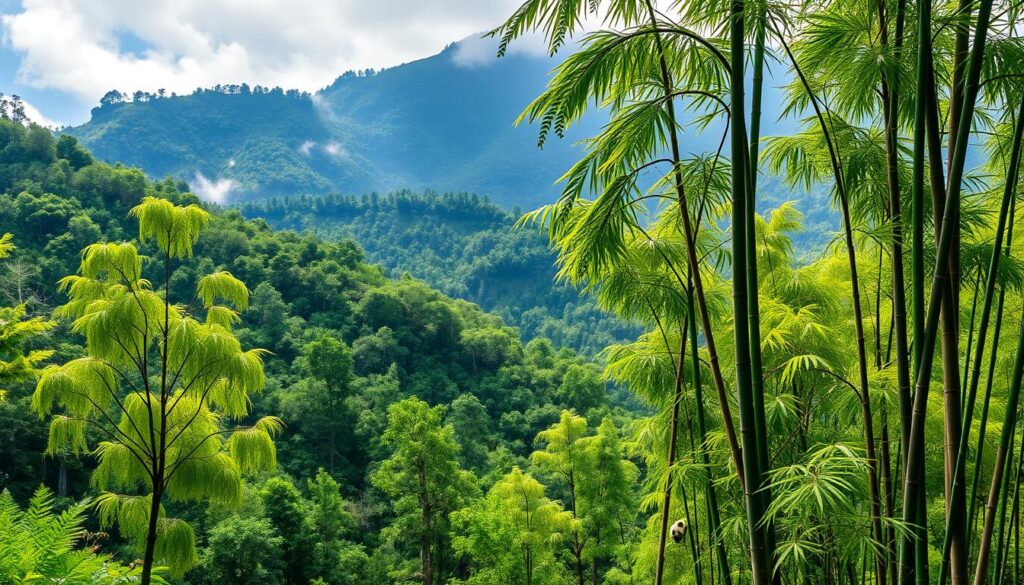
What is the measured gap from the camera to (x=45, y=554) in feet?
→ 5.69

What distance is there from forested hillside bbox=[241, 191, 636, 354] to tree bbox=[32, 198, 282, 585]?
45773 millimetres

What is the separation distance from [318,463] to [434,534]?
859cm

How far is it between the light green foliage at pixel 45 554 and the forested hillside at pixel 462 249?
47.7m

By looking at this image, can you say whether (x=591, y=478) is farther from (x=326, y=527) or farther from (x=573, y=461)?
(x=326, y=527)

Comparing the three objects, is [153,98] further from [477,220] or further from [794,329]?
[794,329]

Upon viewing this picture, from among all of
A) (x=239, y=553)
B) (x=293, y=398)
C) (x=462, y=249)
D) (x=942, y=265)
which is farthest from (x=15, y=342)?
(x=462, y=249)

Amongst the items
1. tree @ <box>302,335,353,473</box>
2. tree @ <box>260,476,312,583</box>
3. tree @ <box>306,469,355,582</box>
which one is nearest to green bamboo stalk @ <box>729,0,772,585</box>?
tree @ <box>260,476,312,583</box>

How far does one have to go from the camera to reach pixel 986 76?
1.73 m

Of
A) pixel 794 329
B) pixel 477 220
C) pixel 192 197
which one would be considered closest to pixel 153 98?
pixel 477 220

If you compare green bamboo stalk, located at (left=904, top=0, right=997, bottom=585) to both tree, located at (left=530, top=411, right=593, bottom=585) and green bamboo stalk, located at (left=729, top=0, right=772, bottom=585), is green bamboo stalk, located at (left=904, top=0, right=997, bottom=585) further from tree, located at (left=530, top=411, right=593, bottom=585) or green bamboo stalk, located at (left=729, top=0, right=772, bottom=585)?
tree, located at (left=530, top=411, right=593, bottom=585)

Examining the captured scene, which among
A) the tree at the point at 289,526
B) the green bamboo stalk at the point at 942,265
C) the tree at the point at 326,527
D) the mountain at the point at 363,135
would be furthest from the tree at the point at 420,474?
the mountain at the point at 363,135

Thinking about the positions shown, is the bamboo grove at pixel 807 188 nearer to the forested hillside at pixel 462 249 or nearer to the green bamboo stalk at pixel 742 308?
the green bamboo stalk at pixel 742 308

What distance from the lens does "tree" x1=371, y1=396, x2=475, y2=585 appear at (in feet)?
34.7

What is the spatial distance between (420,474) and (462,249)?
193 ft
